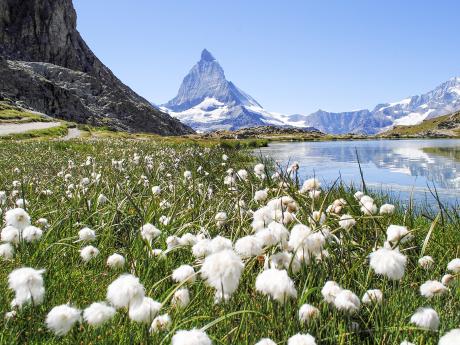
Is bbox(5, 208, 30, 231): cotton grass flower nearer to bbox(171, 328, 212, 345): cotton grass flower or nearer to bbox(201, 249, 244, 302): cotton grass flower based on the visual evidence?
bbox(201, 249, 244, 302): cotton grass flower

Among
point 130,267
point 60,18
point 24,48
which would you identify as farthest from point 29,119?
point 60,18

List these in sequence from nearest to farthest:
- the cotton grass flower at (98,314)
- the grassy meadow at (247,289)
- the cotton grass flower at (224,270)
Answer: the cotton grass flower at (224,270)
the cotton grass flower at (98,314)
the grassy meadow at (247,289)

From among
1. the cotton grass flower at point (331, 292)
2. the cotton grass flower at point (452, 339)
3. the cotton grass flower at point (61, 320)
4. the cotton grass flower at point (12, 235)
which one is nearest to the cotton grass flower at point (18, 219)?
the cotton grass flower at point (12, 235)

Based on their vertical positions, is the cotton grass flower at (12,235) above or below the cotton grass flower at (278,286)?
below

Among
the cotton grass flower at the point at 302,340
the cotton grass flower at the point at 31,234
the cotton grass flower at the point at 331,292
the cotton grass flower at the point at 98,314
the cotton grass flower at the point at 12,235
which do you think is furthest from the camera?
the cotton grass flower at the point at 12,235

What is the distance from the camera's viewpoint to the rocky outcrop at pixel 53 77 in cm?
12411

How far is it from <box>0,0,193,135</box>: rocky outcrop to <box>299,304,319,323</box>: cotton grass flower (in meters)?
130

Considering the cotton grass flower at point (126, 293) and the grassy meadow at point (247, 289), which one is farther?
the grassy meadow at point (247, 289)

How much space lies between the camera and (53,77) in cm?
15925

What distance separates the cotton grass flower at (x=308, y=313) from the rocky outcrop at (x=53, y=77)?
129751 mm

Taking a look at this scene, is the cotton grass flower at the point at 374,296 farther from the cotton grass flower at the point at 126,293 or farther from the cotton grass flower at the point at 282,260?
the cotton grass flower at the point at 126,293

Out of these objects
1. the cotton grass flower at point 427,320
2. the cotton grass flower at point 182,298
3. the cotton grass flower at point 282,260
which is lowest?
the cotton grass flower at point 182,298

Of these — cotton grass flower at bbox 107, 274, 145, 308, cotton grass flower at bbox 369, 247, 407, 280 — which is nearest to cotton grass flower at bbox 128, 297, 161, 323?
cotton grass flower at bbox 107, 274, 145, 308

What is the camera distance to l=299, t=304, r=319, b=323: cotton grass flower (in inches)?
95.5
